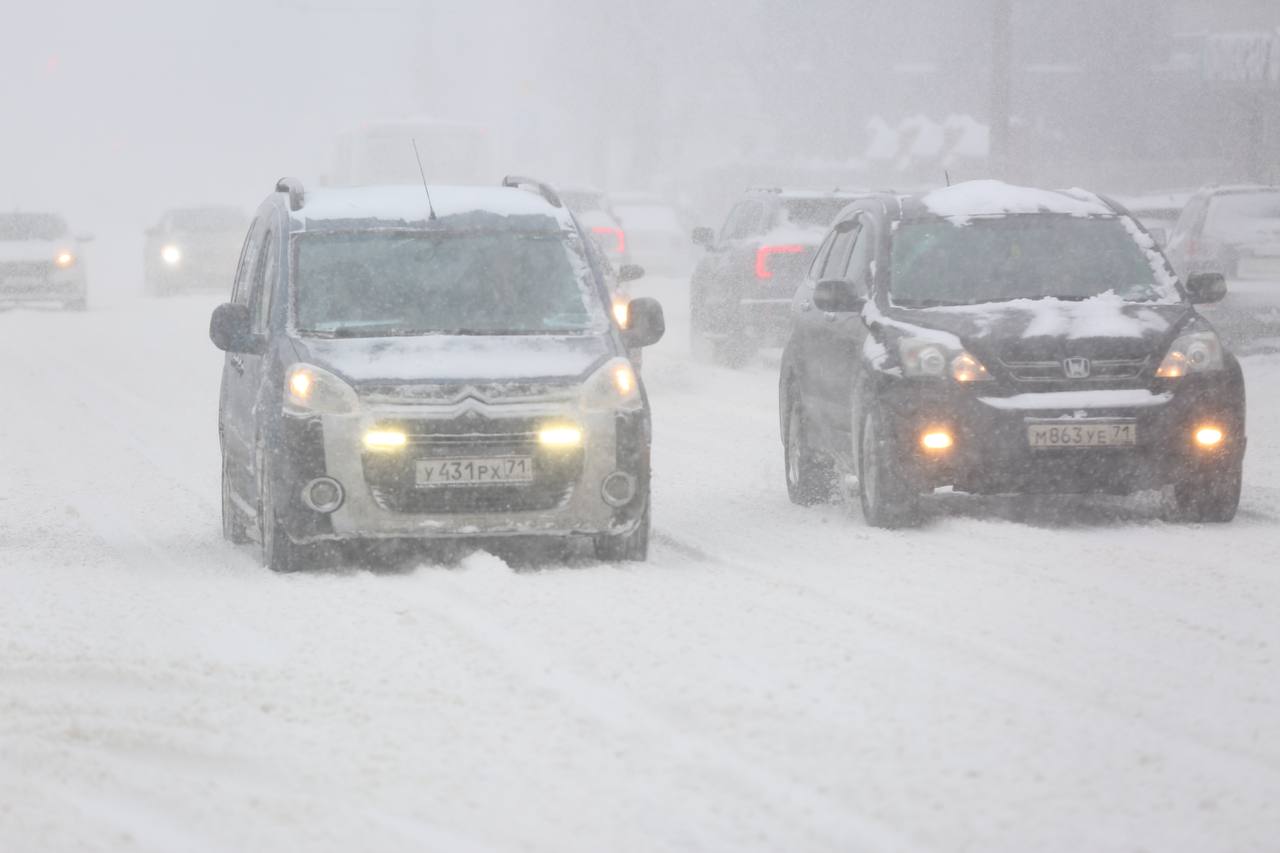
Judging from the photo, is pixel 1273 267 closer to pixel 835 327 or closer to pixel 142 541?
pixel 835 327

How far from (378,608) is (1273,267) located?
1479 centimetres

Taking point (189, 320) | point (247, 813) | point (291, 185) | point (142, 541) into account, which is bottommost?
point (189, 320)

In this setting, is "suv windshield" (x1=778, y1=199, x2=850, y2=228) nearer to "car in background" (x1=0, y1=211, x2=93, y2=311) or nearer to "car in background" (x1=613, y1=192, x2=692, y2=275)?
"car in background" (x1=0, y1=211, x2=93, y2=311)

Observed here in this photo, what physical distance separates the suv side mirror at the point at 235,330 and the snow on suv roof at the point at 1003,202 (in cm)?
353

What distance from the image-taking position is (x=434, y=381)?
31.6 feet

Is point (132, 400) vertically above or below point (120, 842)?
below

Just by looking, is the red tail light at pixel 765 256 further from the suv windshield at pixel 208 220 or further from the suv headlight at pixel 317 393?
the suv windshield at pixel 208 220

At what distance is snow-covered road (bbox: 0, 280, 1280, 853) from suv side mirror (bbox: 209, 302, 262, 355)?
3.02 ft

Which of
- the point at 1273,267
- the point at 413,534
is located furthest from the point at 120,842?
the point at 1273,267

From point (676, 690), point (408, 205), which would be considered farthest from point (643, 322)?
point (676, 690)

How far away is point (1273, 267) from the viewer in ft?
71.5

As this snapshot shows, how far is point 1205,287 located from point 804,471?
2244mm

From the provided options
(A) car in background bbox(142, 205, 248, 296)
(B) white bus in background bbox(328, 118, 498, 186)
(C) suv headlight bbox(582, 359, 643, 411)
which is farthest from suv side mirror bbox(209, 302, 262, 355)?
(B) white bus in background bbox(328, 118, 498, 186)

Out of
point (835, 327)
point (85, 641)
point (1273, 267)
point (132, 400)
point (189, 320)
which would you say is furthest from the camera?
point (189, 320)
